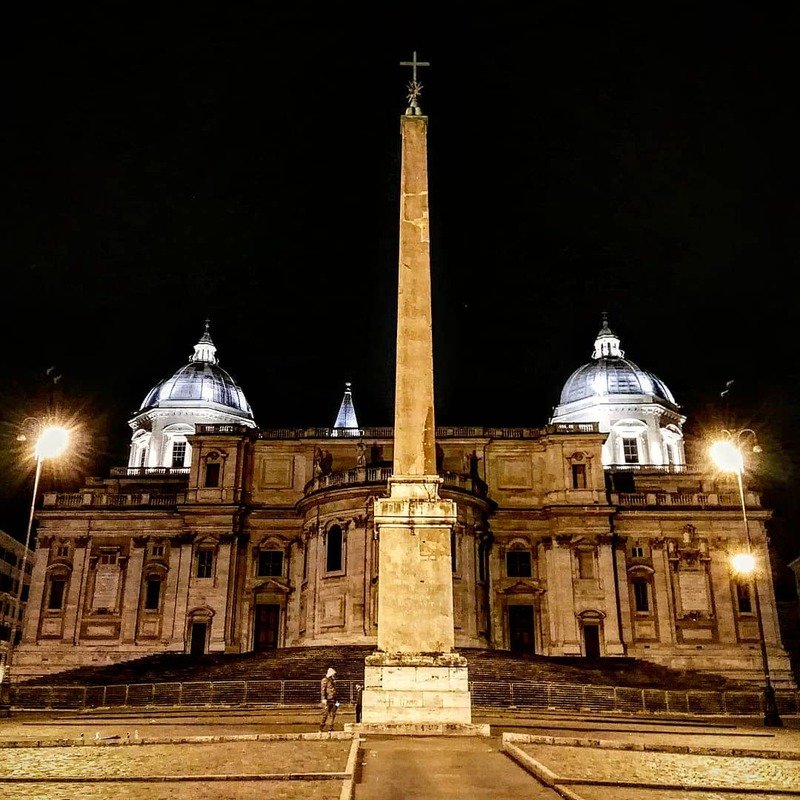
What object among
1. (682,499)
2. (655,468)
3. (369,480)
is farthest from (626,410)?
(369,480)

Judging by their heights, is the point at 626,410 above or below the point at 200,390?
below

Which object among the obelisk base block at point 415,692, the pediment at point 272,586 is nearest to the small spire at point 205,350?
the pediment at point 272,586

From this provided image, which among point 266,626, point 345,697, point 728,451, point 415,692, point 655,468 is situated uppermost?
point 655,468

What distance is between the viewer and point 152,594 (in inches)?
1795

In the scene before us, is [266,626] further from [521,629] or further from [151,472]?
[151,472]

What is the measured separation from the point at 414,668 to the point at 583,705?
44.1 feet

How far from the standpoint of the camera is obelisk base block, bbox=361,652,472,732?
619 inches

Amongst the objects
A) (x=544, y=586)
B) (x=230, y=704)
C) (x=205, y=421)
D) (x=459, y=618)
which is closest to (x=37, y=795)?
(x=230, y=704)

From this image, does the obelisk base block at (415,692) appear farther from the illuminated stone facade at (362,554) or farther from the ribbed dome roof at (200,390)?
the ribbed dome roof at (200,390)

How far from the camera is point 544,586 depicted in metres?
45.2

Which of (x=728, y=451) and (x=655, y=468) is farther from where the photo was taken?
(x=655, y=468)

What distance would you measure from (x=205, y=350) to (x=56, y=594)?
28.2m

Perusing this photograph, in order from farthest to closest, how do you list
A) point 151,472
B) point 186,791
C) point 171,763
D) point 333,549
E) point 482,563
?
point 151,472 < point 482,563 < point 333,549 < point 171,763 < point 186,791

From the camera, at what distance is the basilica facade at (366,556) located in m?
42.8
